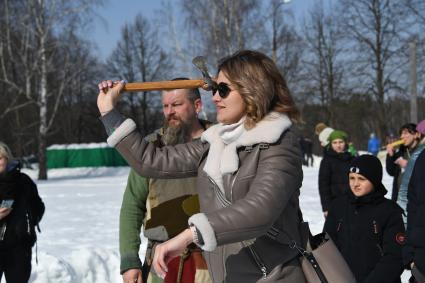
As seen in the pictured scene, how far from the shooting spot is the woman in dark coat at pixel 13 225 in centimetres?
434

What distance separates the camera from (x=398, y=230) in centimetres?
386

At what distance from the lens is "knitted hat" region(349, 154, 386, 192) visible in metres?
4.18

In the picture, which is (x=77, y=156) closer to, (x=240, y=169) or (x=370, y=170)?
(x=370, y=170)

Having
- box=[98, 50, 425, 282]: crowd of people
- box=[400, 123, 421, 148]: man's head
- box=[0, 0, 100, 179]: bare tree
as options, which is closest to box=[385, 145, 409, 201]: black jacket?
box=[400, 123, 421, 148]: man's head

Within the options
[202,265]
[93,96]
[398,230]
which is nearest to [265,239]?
[202,265]

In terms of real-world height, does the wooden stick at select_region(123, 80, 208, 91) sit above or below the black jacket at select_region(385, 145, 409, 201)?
above

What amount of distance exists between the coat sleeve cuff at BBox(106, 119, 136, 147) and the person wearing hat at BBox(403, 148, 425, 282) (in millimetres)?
1750

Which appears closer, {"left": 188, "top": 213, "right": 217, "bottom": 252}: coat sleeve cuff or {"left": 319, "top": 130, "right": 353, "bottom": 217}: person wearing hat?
{"left": 188, "top": 213, "right": 217, "bottom": 252}: coat sleeve cuff

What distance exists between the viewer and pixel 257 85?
74.9 inches

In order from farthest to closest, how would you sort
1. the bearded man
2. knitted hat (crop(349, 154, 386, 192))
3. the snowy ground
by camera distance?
the snowy ground → knitted hat (crop(349, 154, 386, 192)) → the bearded man

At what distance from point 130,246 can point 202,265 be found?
43 cm

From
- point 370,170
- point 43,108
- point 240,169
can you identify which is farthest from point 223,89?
point 43,108

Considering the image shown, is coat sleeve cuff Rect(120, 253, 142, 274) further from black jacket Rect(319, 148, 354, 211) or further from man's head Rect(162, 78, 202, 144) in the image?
black jacket Rect(319, 148, 354, 211)

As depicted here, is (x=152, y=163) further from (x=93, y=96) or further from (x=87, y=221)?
(x=93, y=96)
